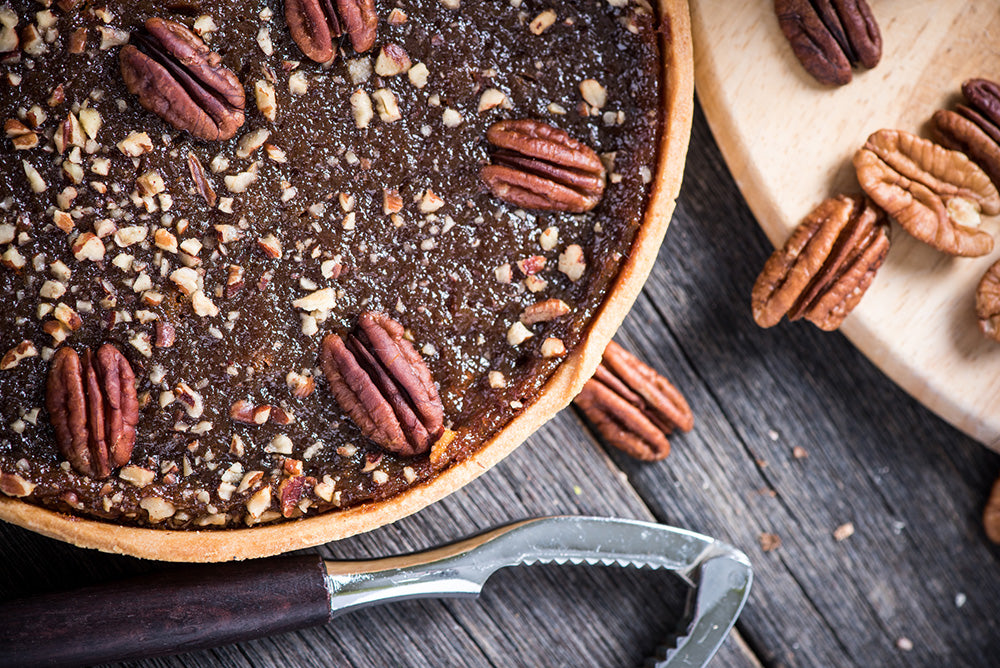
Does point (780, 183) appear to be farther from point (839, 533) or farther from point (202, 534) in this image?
point (202, 534)

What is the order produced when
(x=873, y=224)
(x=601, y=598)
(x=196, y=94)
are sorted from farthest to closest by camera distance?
(x=601, y=598)
(x=873, y=224)
(x=196, y=94)

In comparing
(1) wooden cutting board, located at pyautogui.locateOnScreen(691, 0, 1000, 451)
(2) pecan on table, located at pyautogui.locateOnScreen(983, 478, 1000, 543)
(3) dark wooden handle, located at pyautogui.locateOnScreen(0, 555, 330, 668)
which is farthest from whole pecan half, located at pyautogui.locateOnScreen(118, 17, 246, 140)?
(2) pecan on table, located at pyautogui.locateOnScreen(983, 478, 1000, 543)

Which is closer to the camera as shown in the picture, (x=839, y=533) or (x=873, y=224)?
(x=873, y=224)

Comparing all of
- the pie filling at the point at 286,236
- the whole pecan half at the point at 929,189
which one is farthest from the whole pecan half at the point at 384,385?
the whole pecan half at the point at 929,189

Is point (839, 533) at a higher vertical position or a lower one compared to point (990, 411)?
lower

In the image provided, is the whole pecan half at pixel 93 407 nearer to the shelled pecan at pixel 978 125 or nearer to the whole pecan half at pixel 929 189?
the whole pecan half at pixel 929 189

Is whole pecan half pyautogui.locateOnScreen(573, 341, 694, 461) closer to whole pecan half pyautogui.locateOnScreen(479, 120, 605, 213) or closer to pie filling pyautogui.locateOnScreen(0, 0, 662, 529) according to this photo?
pie filling pyautogui.locateOnScreen(0, 0, 662, 529)

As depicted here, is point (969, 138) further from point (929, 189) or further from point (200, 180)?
point (200, 180)

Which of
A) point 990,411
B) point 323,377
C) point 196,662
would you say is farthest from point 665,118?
point 196,662
